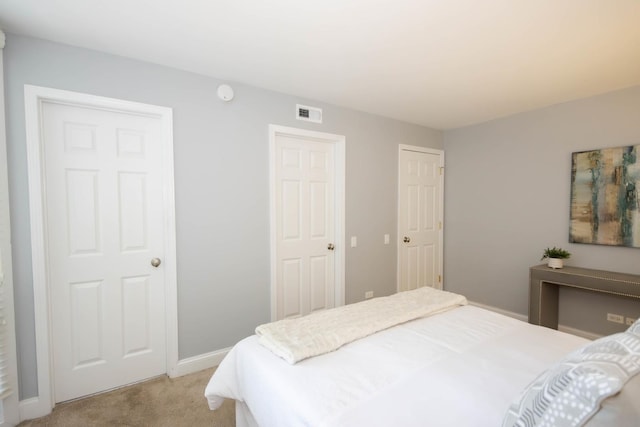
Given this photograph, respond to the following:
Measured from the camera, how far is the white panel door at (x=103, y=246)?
2010 mm

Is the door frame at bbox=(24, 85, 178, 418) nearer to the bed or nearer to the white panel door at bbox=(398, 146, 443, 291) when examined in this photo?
the bed

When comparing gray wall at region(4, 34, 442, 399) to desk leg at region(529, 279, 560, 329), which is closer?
gray wall at region(4, 34, 442, 399)

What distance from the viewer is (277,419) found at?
1.18 m

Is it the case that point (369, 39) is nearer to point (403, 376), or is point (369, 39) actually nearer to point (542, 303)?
point (403, 376)

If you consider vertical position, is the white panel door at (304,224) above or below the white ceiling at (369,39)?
below

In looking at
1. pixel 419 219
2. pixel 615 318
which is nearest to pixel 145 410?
pixel 419 219

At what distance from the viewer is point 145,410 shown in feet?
6.44

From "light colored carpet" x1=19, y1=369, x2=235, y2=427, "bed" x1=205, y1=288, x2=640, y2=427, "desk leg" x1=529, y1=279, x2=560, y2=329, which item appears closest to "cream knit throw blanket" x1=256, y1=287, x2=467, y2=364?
"bed" x1=205, y1=288, x2=640, y2=427

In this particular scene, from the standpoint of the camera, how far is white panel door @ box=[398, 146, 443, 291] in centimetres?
375

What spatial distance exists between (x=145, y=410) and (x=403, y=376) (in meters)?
1.80

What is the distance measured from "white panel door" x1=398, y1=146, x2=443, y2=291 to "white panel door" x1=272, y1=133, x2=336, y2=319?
3.44 feet

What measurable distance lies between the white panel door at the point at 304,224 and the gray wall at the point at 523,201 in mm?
1961

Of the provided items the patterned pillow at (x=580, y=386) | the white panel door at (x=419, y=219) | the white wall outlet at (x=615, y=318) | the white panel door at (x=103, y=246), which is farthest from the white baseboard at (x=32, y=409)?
the white wall outlet at (x=615, y=318)

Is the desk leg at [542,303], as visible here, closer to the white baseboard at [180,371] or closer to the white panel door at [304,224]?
the white panel door at [304,224]
